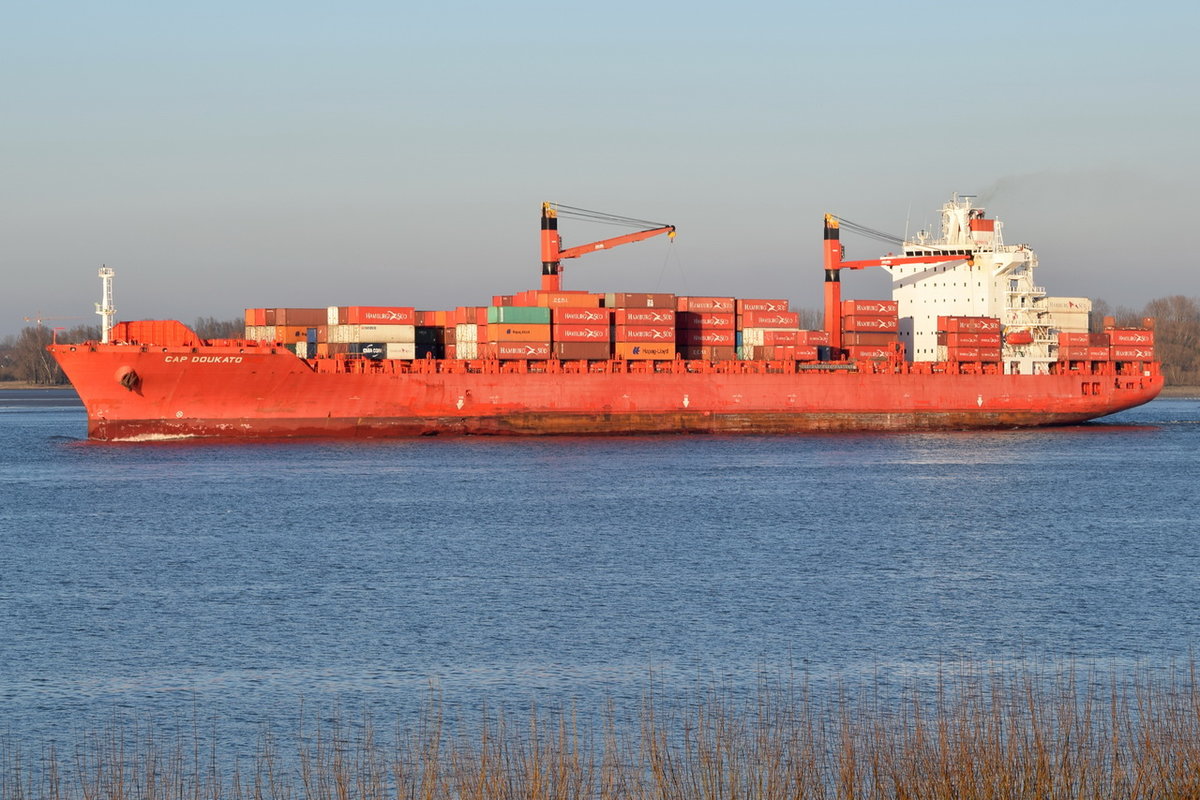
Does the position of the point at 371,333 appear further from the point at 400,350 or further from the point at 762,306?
the point at 762,306

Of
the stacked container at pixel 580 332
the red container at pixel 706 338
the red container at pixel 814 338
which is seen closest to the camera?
the stacked container at pixel 580 332

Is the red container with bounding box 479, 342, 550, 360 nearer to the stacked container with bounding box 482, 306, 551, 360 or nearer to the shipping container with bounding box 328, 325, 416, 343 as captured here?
the stacked container with bounding box 482, 306, 551, 360

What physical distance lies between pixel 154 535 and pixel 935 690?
20.8 meters

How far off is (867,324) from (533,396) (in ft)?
62.6

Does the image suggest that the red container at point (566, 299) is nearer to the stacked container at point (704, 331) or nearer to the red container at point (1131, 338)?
the stacked container at point (704, 331)

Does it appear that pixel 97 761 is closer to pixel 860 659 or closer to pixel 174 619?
pixel 174 619

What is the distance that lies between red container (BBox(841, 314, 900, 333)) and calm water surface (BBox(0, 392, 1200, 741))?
62.9ft

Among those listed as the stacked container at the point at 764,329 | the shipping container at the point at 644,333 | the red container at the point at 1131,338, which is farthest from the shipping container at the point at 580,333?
the red container at the point at 1131,338

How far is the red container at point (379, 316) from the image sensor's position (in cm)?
5806

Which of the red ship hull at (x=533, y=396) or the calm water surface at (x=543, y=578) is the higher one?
the red ship hull at (x=533, y=396)

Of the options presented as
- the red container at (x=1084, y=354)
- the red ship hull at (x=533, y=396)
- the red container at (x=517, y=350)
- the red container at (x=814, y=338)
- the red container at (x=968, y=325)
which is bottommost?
the red ship hull at (x=533, y=396)

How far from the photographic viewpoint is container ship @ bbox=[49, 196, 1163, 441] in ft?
176

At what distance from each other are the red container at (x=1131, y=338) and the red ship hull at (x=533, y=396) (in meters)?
1.70

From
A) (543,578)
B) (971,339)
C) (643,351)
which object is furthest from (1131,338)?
(543,578)
